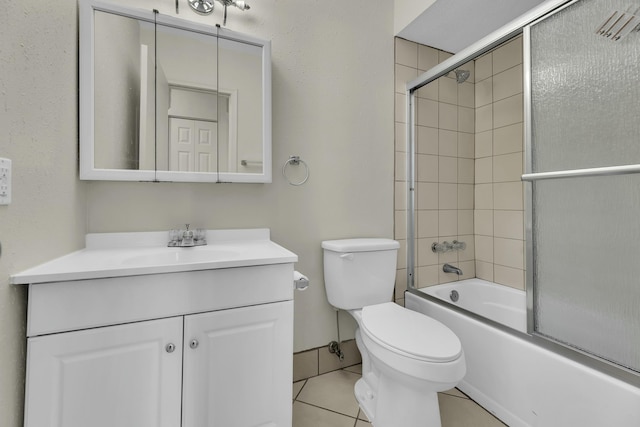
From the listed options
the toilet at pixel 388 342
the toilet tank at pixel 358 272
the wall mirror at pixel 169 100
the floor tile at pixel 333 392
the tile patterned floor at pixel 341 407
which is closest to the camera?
the toilet at pixel 388 342

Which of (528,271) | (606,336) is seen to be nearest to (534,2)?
(528,271)

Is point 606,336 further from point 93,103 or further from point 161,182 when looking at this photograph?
point 93,103

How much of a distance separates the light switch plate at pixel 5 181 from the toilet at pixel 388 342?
119 cm

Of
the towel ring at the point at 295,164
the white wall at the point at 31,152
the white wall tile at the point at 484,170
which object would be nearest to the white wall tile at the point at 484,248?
the white wall tile at the point at 484,170

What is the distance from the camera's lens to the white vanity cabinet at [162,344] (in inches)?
31.1

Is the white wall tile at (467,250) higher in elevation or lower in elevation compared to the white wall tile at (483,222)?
lower

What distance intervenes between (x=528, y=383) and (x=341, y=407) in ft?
2.67

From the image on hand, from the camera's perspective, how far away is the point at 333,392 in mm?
1515

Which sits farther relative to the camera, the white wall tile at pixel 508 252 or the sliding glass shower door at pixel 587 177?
the white wall tile at pixel 508 252

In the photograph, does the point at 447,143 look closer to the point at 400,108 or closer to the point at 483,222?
the point at 400,108

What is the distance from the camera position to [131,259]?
3.68 feet

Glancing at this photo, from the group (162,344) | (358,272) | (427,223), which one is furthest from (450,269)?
(162,344)

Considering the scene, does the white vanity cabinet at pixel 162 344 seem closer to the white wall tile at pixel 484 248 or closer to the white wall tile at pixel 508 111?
the white wall tile at pixel 484 248

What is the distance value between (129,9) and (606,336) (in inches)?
87.9
